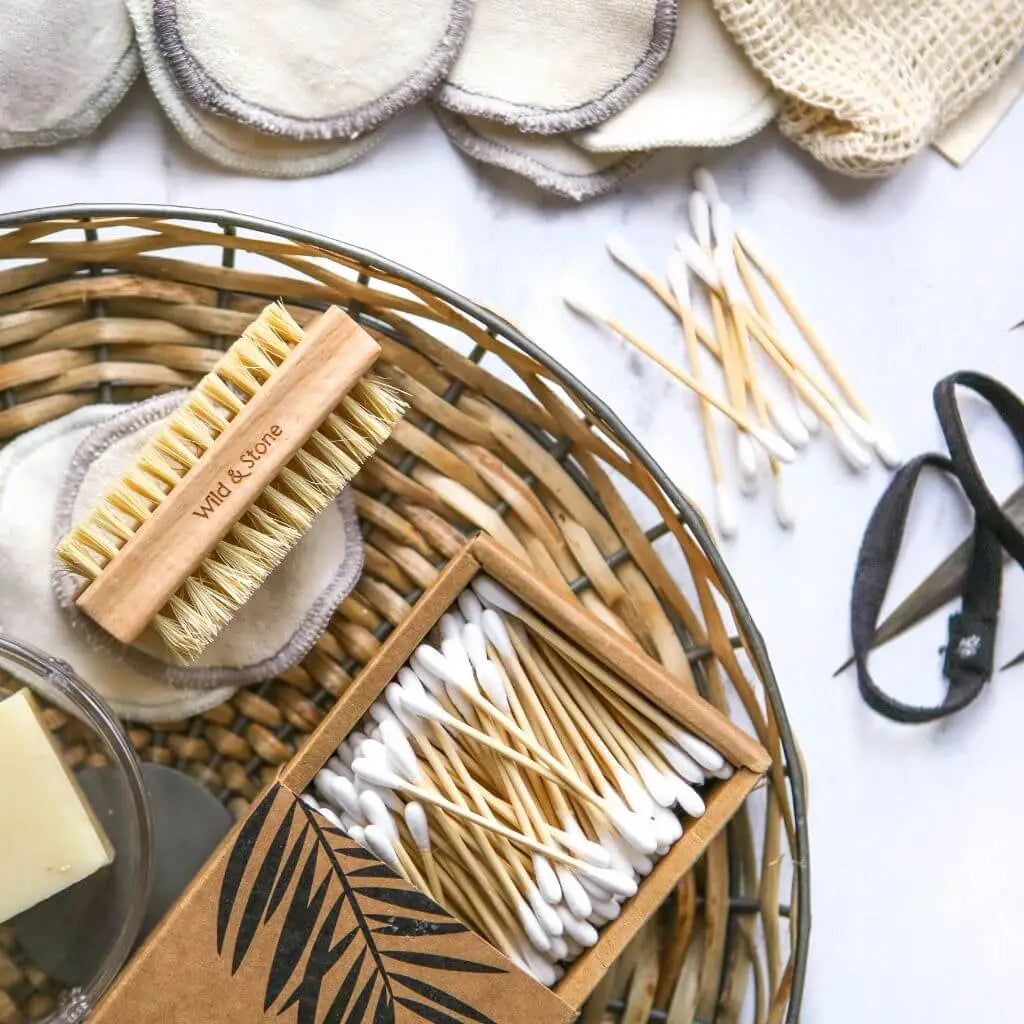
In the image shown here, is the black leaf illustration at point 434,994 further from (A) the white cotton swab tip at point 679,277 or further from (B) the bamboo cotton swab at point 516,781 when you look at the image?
(A) the white cotton swab tip at point 679,277

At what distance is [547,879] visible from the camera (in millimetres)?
563

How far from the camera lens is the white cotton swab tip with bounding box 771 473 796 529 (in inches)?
29.7

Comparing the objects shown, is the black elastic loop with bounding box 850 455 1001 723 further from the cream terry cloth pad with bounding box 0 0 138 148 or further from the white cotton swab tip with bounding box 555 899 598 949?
the cream terry cloth pad with bounding box 0 0 138 148

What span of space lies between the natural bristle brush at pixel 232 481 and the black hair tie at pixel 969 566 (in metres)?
0.33

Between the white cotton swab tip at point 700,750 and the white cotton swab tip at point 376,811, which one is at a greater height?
the white cotton swab tip at point 700,750

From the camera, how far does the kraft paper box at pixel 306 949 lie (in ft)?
1.70

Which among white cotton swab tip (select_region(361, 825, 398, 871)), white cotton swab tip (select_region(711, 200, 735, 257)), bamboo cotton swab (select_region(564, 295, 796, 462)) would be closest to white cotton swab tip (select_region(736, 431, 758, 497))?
bamboo cotton swab (select_region(564, 295, 796, 462))

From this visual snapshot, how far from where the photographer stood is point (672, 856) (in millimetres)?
572

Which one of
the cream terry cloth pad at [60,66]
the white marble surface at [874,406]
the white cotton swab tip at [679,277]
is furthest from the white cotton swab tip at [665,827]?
the cream terry cloth pad at [60,66]

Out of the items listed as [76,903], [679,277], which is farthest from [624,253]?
[76,903]

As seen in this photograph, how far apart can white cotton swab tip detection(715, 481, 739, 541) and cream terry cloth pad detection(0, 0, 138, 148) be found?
41cm

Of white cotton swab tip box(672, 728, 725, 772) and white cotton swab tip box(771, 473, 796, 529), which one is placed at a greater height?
white cotton swab tip box(771, 473, 796, 529)

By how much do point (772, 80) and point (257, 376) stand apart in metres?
0.36

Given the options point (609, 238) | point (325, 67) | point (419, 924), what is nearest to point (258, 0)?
point (325, 67)
